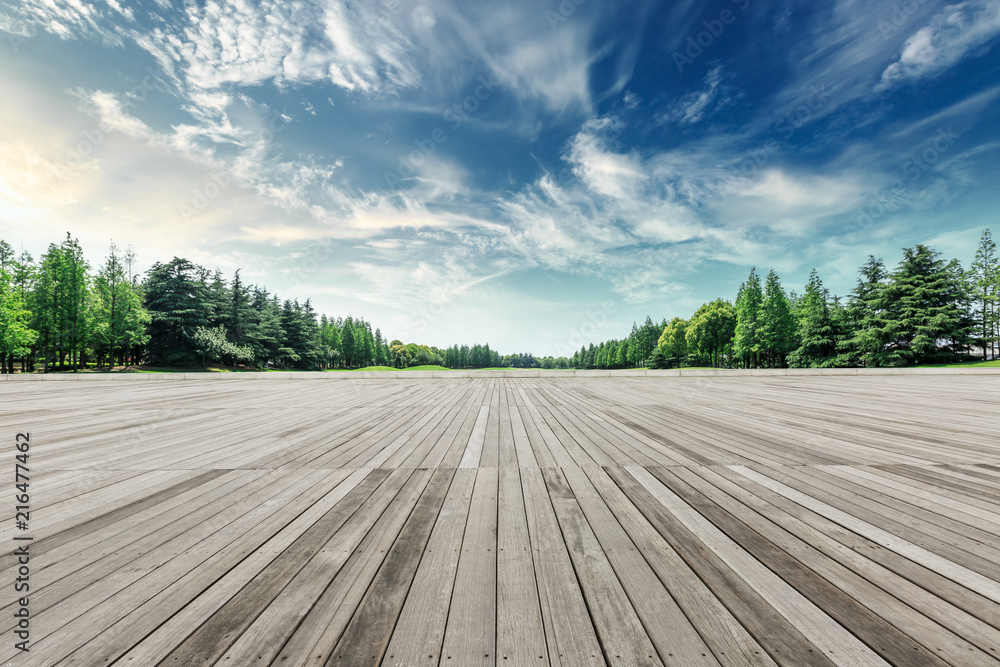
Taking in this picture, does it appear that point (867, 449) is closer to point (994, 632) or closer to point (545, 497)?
point (994, 632)

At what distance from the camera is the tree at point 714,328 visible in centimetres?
4812

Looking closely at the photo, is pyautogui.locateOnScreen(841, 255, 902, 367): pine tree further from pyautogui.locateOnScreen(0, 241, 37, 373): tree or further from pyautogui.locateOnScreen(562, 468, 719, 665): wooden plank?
pyautogui.locateOnScreen(0, 241, 37, 373): tree

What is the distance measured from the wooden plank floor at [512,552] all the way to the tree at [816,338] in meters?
38.1

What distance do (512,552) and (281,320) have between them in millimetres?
51278

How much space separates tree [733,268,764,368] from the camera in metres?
39.1

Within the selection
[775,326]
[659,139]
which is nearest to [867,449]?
[659,139]

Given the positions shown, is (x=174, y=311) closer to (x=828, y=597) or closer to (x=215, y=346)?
(x=215, y=346)

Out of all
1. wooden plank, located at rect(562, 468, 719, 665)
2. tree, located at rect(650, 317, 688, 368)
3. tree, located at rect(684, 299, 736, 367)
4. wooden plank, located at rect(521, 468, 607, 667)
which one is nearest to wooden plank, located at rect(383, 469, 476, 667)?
wooden plank, located at rect(521, 468, 607, 667)

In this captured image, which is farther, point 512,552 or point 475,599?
point 512,552

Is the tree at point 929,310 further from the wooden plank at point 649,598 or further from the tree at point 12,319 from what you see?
the tree at point 12,319

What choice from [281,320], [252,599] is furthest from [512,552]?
[281,320]

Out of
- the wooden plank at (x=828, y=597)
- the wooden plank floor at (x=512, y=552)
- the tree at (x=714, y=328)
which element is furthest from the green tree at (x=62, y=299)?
the tree at (x=714, y=328)

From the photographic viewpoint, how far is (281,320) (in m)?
44.7

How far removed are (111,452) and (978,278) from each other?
5127 centimetres
